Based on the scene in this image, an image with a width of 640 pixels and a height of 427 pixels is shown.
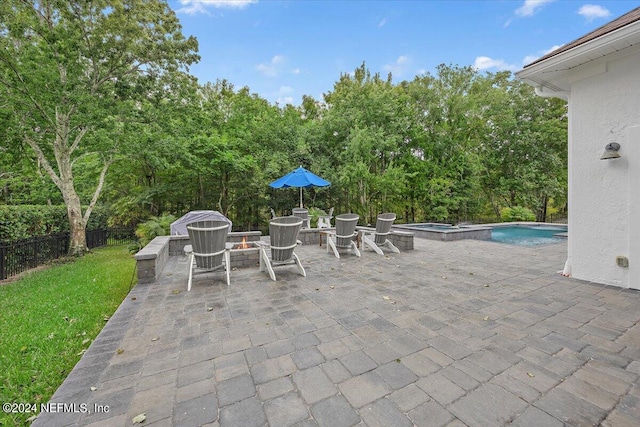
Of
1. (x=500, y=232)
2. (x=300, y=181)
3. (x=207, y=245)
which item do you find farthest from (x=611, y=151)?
(x=500, y=232)

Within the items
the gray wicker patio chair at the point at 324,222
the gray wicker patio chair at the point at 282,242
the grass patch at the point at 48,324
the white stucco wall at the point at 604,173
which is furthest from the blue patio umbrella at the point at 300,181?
the white stucco wall at the point at 604,173

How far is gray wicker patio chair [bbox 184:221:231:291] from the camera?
425 cm

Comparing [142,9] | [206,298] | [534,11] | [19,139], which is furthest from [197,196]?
[534,11]

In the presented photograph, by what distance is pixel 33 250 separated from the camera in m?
7.40

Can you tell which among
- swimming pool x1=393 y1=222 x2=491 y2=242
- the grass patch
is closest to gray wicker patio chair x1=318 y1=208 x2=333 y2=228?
swimming pool x1=393 y1=222 x2=491 y2=242

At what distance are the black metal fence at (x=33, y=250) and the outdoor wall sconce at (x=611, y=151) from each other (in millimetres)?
11720

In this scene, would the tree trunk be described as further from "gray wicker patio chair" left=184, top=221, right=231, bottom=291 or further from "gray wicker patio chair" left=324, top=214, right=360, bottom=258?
"gray wicker patio chair" left=324, top=214, right=360, bottom=258

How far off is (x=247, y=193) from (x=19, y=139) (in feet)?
24.8

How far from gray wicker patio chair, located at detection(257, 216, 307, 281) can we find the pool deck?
30.2 inches

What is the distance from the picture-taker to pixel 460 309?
326cm

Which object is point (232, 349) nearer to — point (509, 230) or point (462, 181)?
point (509, 230)

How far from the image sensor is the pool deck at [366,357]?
169cm

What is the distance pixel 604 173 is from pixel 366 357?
15.5 ft

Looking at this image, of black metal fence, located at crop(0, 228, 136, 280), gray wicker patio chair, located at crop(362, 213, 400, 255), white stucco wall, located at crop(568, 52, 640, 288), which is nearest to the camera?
white stucco wall, located at crop(568, 52, 640, 288)
